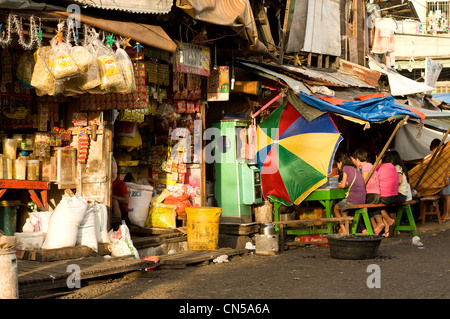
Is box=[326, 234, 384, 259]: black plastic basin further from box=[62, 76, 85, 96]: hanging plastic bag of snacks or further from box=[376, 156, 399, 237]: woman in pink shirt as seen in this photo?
box=[62, 76, 85, 96]: hanging plastic bag of snacks

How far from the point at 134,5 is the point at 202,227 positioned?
12.1 feet

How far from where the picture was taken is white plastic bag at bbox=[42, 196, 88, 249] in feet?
25.8

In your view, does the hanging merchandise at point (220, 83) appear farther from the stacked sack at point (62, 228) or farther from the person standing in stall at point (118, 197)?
the stacked sack at point (62, 228)

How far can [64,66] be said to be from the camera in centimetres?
715

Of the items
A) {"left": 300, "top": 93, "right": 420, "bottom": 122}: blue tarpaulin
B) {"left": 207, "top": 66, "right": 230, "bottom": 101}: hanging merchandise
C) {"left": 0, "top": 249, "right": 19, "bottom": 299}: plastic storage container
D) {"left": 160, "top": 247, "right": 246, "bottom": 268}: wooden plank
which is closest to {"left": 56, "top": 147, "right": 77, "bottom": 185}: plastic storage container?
{"left": 160, "top": 247, "right": 246, "bottom": 268}: wooden plank

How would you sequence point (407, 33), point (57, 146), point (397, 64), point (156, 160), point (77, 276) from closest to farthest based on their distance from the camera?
point (77, 276) → point (57, 146) → point (156, 160) → point (397, 64) → point (407, 33)

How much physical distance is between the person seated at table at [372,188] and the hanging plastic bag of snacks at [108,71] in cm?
624

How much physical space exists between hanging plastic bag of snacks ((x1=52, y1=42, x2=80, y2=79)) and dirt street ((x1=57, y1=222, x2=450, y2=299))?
2560mm

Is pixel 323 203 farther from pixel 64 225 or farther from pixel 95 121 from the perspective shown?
pixel 64 225

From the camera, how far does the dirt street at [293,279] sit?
22.8 ft

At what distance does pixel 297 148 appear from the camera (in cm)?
1120

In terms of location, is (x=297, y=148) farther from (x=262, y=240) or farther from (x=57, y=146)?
(x=57, y=146)
